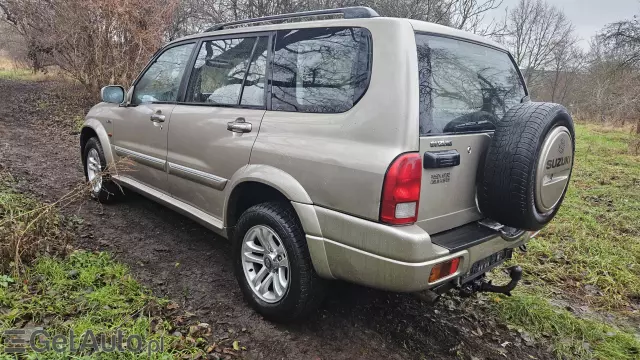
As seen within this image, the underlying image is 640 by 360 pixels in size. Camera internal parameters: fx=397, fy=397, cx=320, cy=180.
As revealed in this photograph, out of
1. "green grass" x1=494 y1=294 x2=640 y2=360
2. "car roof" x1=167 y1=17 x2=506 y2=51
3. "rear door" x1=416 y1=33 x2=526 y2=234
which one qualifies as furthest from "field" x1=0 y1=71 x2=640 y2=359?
"car roof" x1=167 y1=17 x2=506 y2=51

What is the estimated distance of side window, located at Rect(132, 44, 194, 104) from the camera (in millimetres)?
3469

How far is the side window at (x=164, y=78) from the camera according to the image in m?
3.47

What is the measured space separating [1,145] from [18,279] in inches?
236

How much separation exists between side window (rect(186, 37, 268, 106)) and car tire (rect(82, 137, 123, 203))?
182 cm

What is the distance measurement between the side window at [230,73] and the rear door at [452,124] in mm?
1123

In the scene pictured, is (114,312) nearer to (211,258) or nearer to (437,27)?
(211,258)

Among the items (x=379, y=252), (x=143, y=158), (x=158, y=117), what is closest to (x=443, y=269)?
(x=379, y=252)

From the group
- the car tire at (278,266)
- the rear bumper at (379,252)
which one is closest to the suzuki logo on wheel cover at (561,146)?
the rear bumper at (379,252)

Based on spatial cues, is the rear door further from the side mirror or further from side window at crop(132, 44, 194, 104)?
the side mirror

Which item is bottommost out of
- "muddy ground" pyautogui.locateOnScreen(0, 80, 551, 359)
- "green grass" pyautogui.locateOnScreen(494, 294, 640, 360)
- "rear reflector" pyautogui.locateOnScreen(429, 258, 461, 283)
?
"green grass" pyautogui.locateOnScreen(494, 294, 640, 360)

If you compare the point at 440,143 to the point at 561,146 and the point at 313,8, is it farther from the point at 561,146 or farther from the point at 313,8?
the point at 313,8

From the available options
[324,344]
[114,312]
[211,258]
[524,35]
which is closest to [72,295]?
[114,312]

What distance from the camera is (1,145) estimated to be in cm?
714

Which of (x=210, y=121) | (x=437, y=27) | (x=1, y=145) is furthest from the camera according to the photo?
(x=1, y=145)
